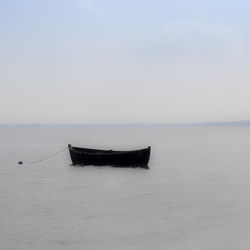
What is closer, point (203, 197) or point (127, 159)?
point (203, 197)

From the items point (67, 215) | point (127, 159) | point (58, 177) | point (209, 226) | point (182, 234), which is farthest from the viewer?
point (127, 159)

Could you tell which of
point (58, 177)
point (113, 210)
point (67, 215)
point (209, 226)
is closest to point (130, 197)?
point (113, 210)

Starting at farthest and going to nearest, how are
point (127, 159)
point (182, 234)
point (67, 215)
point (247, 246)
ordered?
point (127, 159)
point (67, 215)
point (182, 234)
point (247, 246)

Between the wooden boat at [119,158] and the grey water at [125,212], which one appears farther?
the wooden boat at [119,158]

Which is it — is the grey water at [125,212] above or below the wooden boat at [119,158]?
below

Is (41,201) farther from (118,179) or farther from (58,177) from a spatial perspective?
(58,177)

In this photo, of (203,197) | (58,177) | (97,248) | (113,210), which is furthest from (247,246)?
(58,177)

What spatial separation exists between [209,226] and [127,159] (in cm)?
2060

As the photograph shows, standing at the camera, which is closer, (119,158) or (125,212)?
(125,212)

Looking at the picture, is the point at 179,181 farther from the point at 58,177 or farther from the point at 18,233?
the point at 18,233

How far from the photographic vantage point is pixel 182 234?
50.5 feet

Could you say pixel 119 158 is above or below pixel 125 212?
above

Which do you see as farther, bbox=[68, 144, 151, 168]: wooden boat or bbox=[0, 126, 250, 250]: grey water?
bbox=[68, 144, 151, 168]: wooden boat

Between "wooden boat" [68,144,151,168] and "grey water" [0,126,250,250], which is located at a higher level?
"wooden boat" [68,144,151,168]
